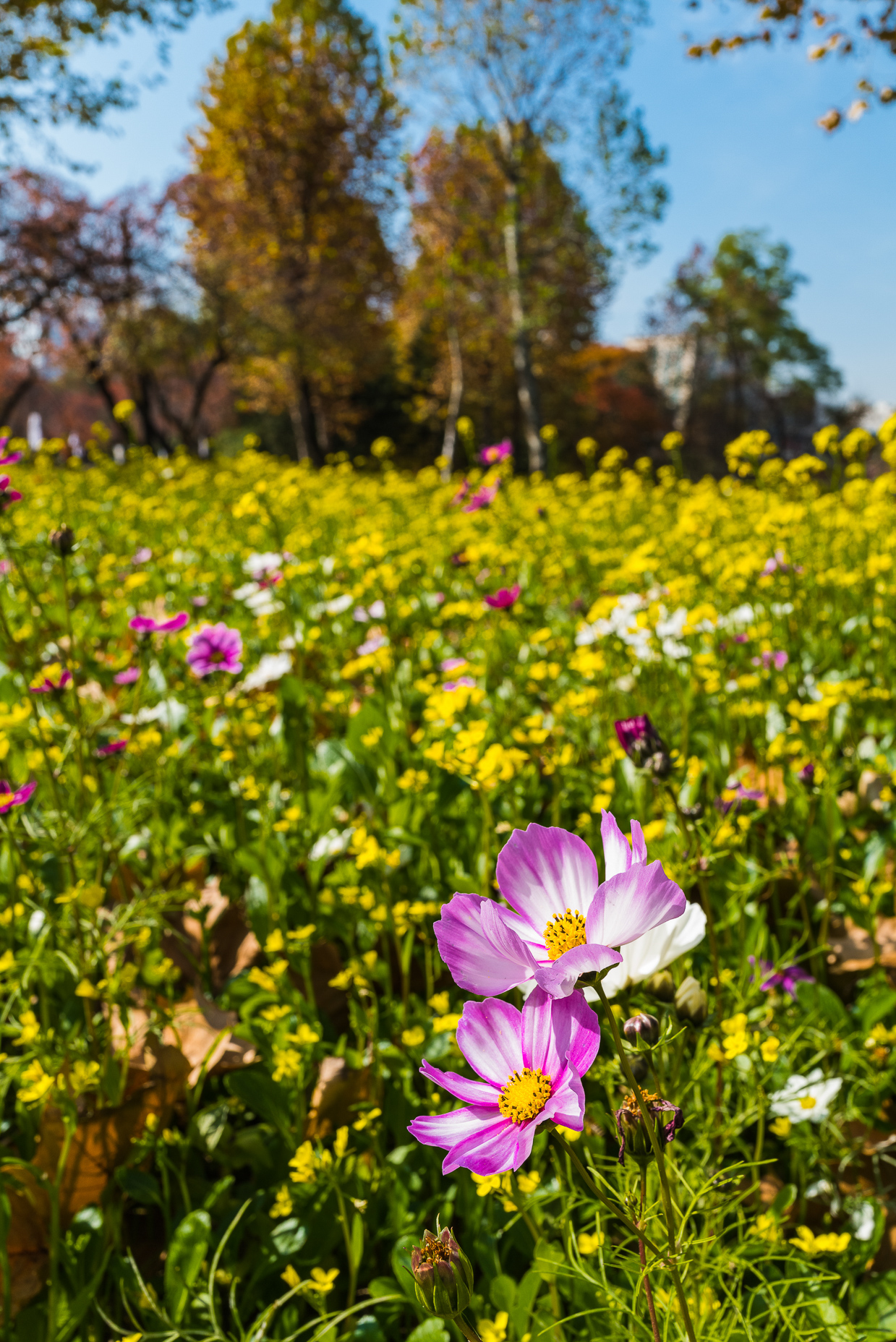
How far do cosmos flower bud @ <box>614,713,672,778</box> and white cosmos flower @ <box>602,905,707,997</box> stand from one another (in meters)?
0.29

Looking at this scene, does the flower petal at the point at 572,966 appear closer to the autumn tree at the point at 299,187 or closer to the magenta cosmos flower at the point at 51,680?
the magenta cosmos flower at the point at 51,680

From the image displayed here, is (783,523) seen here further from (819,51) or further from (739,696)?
(819,51)

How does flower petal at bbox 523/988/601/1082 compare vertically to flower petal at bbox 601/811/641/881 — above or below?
below

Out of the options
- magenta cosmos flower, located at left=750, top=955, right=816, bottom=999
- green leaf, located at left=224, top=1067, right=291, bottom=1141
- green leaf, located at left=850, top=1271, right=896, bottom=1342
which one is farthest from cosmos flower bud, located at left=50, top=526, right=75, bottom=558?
green leaf, located at left=850, top=1271, right=896, bottom=1342

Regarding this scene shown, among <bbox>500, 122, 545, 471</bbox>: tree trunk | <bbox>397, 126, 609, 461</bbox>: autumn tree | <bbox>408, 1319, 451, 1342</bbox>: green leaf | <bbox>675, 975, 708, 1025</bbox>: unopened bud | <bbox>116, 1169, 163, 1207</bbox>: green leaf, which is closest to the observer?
<bbox>675, 975, 708, 1025</bbox>: unopened bud

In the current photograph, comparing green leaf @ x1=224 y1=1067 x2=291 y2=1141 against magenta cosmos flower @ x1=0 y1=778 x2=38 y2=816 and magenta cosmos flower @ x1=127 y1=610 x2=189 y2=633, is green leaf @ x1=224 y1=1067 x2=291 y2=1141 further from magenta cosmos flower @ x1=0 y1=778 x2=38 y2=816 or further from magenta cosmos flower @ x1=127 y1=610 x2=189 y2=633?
magenta cosmos flower @ x1=127 y1=610 x2=189 y2=633

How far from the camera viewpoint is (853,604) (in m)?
3.10

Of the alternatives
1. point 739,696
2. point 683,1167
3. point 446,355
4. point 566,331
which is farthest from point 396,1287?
point 566,331

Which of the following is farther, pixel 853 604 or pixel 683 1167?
pixel 853 604

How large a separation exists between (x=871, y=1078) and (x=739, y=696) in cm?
133

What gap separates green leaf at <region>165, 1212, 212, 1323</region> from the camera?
915mm

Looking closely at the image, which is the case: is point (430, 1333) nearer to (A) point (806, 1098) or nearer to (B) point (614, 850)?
(A) point (806, 1098)

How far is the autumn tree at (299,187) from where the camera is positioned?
60.8ft

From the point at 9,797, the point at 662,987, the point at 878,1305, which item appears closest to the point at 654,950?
the point at 662,987
